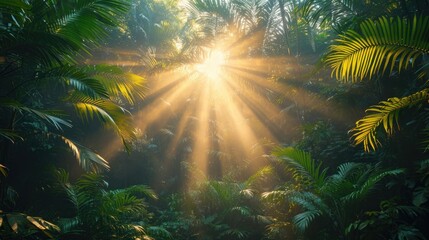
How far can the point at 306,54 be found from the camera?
14.3m

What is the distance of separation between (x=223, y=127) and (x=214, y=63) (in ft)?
16.1

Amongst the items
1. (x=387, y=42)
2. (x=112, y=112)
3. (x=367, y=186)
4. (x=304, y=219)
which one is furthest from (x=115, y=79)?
(x=367, y=186)

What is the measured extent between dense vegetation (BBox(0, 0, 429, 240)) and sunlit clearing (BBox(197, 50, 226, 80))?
68mm

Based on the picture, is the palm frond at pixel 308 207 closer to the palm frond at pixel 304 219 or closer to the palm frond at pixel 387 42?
the palm frond at pixel 304 219

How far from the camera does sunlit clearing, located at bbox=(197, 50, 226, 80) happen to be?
9.02m

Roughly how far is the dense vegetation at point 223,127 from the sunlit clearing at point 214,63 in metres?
0.07

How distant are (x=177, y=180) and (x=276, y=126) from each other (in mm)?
4252

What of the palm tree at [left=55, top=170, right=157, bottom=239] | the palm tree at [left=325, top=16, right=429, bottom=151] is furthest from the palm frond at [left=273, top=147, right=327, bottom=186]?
the palm tree at [left=55, top=170, right=157, bottom=239]

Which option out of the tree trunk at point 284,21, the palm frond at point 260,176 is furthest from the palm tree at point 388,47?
the tree trunk at point 284,21

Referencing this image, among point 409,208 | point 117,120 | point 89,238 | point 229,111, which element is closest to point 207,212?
point 89,238

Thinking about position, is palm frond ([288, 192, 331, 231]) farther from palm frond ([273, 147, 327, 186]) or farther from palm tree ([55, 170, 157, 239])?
palm tree ([55, 170, 157, 239])

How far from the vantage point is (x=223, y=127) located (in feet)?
44.7

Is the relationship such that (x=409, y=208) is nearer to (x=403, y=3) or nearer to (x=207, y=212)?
(x=403, y=3)

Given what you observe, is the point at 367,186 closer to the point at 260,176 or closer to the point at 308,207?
the point at 308,207
